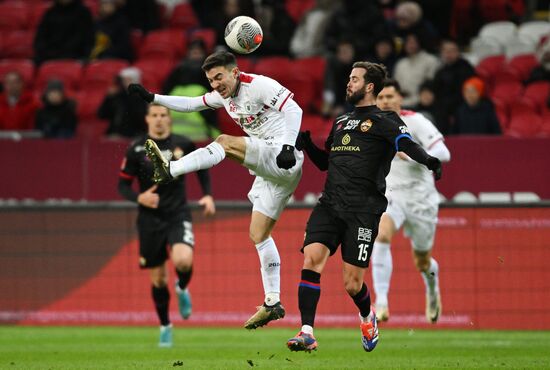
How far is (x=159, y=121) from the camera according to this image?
1377 cm

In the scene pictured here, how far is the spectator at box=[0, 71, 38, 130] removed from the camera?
1866cm

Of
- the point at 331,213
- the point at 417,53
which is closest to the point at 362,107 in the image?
the point at 331,213

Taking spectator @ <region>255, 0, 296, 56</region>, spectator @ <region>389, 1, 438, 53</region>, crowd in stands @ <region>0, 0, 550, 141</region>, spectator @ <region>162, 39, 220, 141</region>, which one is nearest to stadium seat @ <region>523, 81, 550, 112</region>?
crowd in stands @ <region>0, 0, 550, 141</region>

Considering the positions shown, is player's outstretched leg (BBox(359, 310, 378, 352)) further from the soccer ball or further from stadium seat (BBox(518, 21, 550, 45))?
stadium seat (BBox(518, 21, 550, 45))

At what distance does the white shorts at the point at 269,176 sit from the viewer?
10773 millimetres

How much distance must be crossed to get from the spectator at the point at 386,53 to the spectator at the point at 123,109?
358 cm

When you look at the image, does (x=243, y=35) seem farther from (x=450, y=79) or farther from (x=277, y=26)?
(x=277, y=26)

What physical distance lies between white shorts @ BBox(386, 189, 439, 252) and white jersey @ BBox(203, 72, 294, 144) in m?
3.37

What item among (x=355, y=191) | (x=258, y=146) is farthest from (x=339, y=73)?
(x=355, y=191)

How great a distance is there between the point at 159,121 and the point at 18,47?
8.86m

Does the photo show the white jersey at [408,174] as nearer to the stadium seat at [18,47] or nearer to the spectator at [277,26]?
the spectator at [277,26]

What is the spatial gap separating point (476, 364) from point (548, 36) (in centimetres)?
892

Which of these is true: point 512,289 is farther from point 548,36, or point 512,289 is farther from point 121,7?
point 121,7

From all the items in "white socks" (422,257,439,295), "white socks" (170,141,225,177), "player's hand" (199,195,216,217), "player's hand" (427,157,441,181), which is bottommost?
"white socks" (422,257,439,295)
